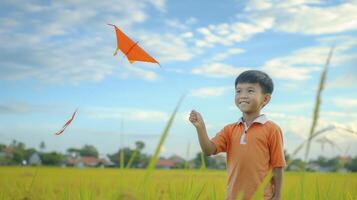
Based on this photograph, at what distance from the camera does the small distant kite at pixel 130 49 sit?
64.6 inches

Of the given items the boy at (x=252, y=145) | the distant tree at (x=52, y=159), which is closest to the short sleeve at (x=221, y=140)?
the boy at (x=252, y=145)

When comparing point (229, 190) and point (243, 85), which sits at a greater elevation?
point (243, 85)

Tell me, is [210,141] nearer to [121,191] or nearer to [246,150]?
[246,150]

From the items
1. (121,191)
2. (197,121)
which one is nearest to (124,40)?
(121,191)

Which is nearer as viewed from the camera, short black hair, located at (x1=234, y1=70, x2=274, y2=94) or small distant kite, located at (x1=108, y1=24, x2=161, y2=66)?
small distant kite, located at (x1=108, y1=24, x2=161, y2=66)

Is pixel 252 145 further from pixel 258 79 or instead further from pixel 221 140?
pixel 258 79

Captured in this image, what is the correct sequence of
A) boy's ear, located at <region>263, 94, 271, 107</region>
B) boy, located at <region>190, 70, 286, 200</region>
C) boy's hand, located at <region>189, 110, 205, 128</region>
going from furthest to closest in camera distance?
boy's ear, located at <region>263, 94, 271, 107</region> < boy, located at <region>190, 70, 286, 200</region> < boy's hand, located at <region>189, 110, 205, 128</region>

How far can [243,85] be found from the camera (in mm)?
2914

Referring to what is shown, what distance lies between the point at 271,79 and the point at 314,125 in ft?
6.37

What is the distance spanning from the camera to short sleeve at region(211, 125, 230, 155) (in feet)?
9.92

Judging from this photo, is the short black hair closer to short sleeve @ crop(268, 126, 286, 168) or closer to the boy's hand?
short sleeve @ crop(268, 126, 286, 168)

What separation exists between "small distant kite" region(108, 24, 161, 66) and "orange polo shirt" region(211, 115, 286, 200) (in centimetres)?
140

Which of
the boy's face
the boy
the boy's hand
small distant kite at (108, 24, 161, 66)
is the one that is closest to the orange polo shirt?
the boy

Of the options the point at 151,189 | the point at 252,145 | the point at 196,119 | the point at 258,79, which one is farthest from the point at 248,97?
the point at 151,189
